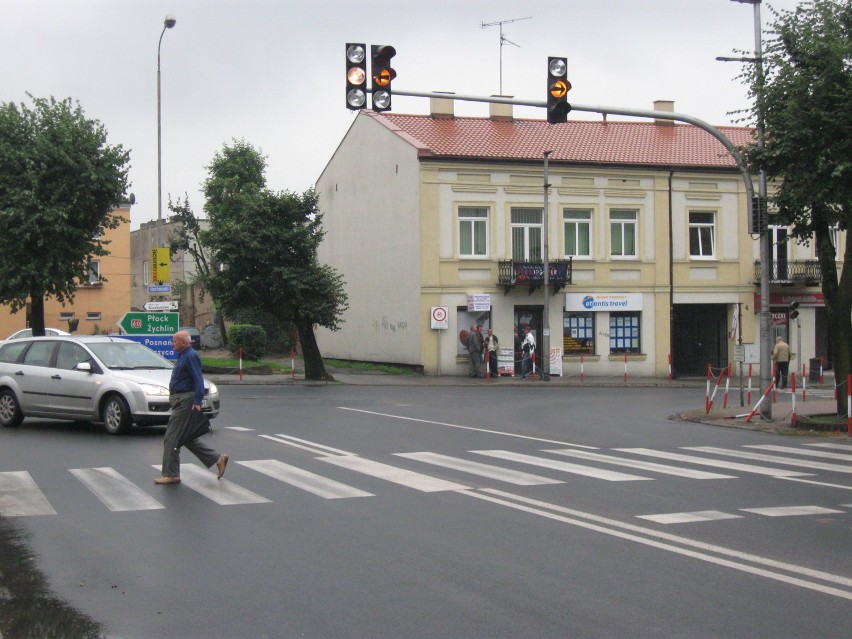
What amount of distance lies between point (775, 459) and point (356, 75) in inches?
314

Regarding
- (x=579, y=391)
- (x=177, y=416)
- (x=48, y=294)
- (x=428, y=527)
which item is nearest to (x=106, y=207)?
(x=48, y=294)

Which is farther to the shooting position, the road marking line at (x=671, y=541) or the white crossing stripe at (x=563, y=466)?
the white crossing stripe at (x=563, y=466)

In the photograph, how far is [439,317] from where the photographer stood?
37.7 meters

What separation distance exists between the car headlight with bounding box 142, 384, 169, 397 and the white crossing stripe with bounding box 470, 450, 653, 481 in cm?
505

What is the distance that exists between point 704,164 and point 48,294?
974 inches

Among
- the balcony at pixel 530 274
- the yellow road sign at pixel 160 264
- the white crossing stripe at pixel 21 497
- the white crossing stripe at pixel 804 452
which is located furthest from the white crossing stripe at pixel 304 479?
the balcony at pixel 530 274

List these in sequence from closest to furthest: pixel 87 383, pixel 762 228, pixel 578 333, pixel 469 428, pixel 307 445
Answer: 1. pixel 307 445
2. pixel 87 383
3. pixel 469 428
4. pixel 762 228
5. pixel 578 333

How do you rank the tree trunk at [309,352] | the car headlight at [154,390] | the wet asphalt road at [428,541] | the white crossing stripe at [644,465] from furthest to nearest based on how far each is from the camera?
the tree trunk at [309,352], the car headlight at [154,390], the white crossing stripe at [644,465], the wet asphalt road at [428,541]

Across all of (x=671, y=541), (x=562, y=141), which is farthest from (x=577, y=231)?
(x=671, y=541)

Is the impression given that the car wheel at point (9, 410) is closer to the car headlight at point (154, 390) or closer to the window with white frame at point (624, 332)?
the car headlight at point (154, 390)

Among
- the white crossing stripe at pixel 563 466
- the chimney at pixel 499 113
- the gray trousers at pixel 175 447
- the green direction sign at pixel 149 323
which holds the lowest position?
the white crossing stripe at pixel 563 466

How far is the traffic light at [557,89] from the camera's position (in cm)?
1600

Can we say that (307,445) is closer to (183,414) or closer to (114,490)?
(183,414)

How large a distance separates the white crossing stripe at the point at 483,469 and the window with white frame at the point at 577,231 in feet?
87.3
